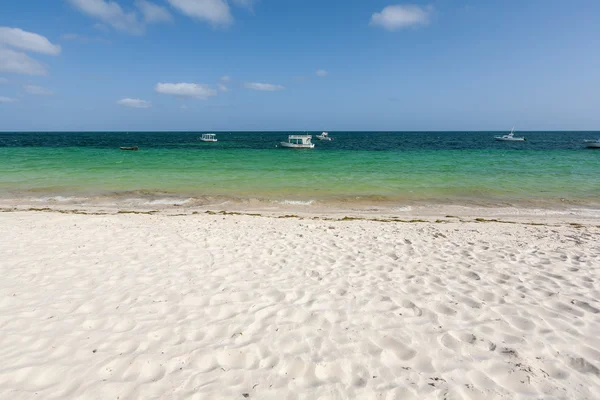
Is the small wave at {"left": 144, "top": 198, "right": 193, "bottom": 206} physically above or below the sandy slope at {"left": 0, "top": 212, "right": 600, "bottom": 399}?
below

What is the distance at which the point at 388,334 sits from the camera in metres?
3.88

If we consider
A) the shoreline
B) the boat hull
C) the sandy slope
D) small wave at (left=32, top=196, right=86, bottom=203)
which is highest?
the boat hull

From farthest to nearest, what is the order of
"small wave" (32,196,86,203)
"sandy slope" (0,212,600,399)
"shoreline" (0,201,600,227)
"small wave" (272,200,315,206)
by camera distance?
"small wave" (32,196,86,203), "small wave" (272,200,315,206), "shoreline" (0,201,600,227), "sandy slope" (0,212,600,399)

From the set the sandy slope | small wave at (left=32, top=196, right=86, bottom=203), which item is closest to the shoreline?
small wave at (left=32, top=196, right=86, bottom=203)

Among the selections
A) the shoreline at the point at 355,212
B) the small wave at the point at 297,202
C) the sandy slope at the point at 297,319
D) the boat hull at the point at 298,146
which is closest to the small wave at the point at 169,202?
the shoreline at the point at 355,212

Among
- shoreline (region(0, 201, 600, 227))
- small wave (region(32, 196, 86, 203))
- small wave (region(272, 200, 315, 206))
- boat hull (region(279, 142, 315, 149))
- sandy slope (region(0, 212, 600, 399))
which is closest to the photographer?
sandy slope (region(0, 212, 600, 399))

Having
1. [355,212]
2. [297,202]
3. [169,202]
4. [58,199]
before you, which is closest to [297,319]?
[355,212]

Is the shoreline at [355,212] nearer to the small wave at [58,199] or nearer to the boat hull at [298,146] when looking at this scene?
the small wave at [58,199]

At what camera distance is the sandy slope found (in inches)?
123

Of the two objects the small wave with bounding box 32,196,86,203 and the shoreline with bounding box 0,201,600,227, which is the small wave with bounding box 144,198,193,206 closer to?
the shoreline with bounding box 0,201,600,227

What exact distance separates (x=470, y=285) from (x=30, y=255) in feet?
27.5

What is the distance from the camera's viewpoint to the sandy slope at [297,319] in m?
3.12

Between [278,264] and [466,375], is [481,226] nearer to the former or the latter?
[278,264]

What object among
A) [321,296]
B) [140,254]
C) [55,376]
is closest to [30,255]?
[140,254]
